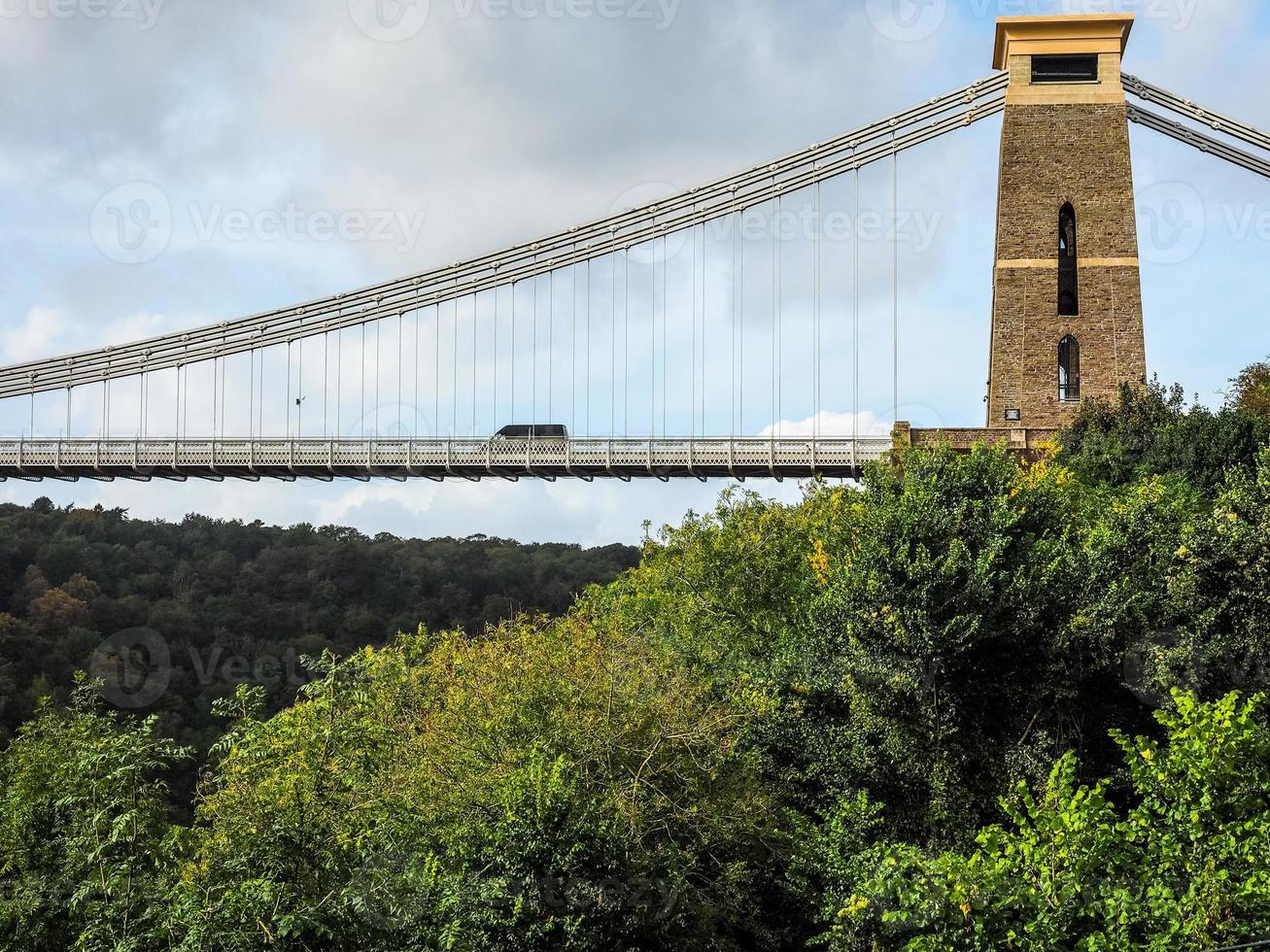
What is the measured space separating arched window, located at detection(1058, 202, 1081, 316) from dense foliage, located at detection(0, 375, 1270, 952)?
486 inches

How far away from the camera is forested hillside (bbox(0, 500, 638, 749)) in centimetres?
4438

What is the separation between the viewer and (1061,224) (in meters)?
37.5

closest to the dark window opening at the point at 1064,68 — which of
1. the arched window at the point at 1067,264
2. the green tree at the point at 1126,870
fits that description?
the arched window at the point at 1067,264

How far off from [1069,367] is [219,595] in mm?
30976

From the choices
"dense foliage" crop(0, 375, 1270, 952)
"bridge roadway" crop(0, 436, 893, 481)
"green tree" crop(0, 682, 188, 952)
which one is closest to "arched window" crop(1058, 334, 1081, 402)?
"bridge roadway" crop(0, 436, 893, 481)

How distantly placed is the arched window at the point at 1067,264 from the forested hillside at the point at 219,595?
1603 cm

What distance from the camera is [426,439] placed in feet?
127

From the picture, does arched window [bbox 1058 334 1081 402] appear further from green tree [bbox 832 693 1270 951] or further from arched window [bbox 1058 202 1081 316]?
green tree [bbox 832 693 1270 951]

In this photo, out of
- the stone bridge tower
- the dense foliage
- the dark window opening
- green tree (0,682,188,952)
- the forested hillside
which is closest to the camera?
the dense foliage

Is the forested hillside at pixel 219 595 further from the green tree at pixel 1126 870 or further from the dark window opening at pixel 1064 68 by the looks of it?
the green tree at pixel 1126 870

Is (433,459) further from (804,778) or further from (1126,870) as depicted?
(1126,870)

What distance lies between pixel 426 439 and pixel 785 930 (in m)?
21.0

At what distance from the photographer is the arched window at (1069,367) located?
36656 mm

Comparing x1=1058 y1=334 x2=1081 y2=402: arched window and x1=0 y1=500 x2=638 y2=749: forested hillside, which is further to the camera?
x1=0 y1=500 x2=638 y2=749: forested hillside
